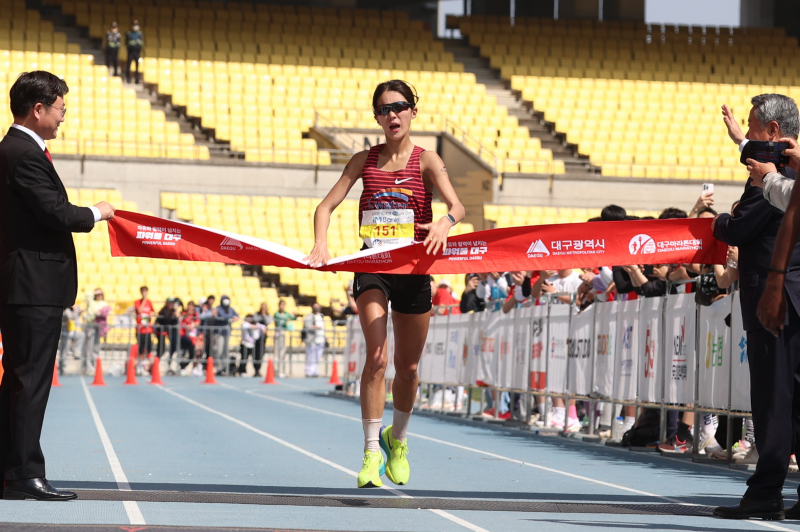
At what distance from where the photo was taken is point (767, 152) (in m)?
5.56

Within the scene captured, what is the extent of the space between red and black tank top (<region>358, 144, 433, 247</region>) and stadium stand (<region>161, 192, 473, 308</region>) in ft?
70.6

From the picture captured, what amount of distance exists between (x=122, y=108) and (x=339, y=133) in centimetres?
571

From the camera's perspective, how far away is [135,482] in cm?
671

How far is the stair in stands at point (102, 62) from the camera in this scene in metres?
31.9

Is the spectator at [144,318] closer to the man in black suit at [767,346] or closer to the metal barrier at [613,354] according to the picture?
the metal barrier at [613,354]

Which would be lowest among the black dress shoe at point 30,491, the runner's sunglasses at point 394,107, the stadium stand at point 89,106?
the black dress shoe at point 30,491

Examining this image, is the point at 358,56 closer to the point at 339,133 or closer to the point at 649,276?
the point at 339,133

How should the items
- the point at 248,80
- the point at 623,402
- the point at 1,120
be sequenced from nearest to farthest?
the point at 623,402, the point at 1,120, the point at 248,80

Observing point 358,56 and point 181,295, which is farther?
point 358,56

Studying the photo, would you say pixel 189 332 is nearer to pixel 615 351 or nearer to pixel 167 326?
pixel 167 326

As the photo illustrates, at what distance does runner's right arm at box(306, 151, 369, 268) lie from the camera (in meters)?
6.23

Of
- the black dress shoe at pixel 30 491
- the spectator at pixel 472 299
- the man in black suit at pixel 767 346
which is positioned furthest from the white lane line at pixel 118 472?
the spectator at pixel 472 299

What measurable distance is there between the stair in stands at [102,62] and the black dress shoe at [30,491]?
986 inches

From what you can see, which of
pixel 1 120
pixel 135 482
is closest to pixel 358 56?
pixel 1 120
